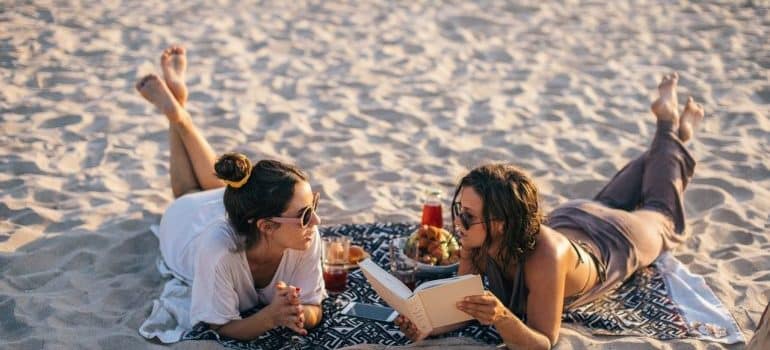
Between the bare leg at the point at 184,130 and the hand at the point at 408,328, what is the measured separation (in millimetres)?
1672

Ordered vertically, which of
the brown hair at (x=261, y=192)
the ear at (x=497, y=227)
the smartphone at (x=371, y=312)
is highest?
the brown hair at (x=261, y=192)

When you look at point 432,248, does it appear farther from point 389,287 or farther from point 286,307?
point 286,307

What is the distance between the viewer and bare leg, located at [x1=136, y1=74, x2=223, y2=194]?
16.2 feet

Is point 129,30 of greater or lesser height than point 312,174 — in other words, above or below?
above

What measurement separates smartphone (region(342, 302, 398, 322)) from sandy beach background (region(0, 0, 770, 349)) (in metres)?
0.74

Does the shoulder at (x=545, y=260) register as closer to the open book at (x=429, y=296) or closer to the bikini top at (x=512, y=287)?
the bikini top at (x=512, y=287)

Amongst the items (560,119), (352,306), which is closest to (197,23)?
(560,119)

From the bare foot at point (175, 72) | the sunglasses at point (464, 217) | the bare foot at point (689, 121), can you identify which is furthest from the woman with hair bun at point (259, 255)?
the bare foot at point (689, 121)

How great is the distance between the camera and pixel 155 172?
19.8 feet

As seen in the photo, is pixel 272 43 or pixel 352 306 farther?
pixel 272 43

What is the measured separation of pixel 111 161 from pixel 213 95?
4.97 feet

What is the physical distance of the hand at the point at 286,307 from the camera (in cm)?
365

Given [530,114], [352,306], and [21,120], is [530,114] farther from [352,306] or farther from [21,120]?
[21,120]

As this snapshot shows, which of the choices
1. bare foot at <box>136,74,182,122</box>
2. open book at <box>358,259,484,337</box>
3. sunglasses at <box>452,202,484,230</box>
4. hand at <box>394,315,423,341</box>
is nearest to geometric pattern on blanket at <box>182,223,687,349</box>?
hand at <box>394,315,423,341</box>
